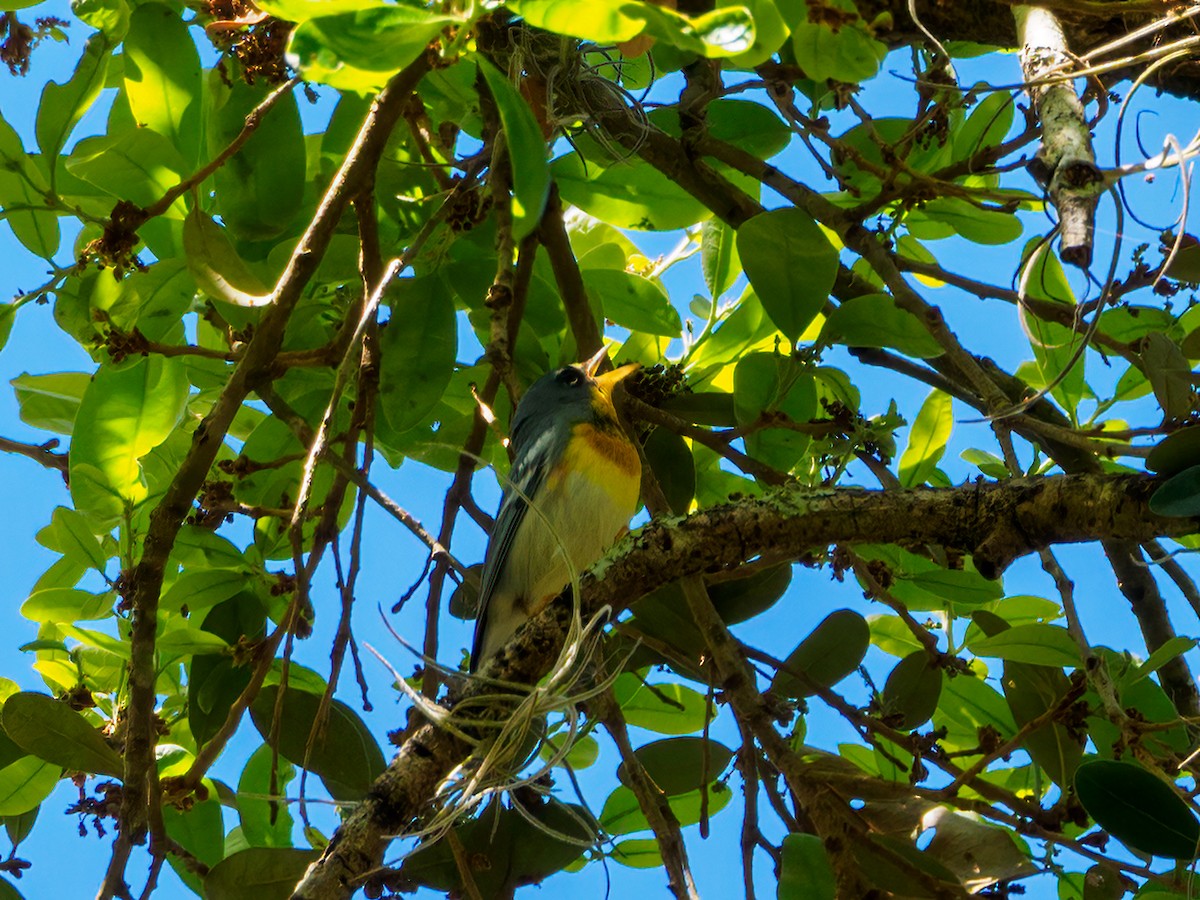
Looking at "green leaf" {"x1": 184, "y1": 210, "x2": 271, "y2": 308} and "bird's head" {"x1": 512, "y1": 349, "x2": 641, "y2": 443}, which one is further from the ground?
"bird's head" {"x1": 512, "y1": 349, "x2": 641, "y2": 443}

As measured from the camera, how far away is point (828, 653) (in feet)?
5.67

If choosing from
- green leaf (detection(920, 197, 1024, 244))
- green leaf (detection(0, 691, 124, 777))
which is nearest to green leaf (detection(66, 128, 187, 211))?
green leaf (detection(0, 691, 124, 777))

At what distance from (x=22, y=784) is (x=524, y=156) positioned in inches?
A: 59.2

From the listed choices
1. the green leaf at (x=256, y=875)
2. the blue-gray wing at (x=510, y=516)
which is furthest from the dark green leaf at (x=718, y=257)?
the green leaf at (x=256, y=875)

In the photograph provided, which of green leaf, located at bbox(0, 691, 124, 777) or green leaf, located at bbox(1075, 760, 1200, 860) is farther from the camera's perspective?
green leaf, located at bbox(0, 691, 124, 777)

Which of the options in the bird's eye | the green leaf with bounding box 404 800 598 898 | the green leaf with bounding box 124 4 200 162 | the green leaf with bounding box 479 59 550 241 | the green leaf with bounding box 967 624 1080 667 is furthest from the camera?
the bird's eye

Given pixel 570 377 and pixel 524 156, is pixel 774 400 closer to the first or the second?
pixel 570 377

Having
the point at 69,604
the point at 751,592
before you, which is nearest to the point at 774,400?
the point at 751,592

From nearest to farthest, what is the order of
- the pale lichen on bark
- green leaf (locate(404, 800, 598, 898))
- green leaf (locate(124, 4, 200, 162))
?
the pale lichen on bark
green leaf (locate(404, 800, 598, 898))
green leaf (locate(124, 4, 200, 162))

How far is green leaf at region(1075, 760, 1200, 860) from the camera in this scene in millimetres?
1272

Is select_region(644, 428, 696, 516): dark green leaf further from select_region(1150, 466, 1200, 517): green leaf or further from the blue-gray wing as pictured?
select_region(1150, 466, 1200, 517): green leaf

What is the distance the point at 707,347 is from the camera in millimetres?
2115

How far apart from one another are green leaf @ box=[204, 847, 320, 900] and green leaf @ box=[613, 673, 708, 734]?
79 cm

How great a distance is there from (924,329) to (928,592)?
497mm
